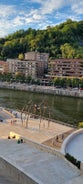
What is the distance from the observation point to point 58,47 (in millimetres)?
121875

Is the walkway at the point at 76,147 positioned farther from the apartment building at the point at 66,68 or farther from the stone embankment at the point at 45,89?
the apartment building at the point at 66,68

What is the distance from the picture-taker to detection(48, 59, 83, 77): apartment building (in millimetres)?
94250

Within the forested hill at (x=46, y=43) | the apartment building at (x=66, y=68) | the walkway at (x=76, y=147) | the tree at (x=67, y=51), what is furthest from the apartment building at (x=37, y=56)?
the walkway at (x=76, y=147)

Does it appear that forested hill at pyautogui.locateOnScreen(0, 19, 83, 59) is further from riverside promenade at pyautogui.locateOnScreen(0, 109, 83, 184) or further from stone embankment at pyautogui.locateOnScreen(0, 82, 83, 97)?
riverside promenade at pyautogui.locateOnScreen(0, 109, 83, 184)

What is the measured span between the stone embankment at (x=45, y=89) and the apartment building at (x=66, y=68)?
1470cm

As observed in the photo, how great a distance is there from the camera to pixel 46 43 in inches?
4943

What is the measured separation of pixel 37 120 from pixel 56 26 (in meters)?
121

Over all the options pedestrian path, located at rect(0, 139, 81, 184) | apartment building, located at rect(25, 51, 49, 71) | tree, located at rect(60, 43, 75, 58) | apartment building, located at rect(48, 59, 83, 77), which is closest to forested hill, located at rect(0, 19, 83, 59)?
tree, located at rect(60, 43, 75, 58)

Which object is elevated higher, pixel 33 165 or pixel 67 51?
pixel 67 51

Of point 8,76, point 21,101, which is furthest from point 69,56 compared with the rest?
point 21,101

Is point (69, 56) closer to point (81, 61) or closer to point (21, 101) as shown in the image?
point (81, 61)

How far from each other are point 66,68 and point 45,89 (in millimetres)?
19350

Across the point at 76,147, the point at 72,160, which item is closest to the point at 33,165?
the point at 72,160

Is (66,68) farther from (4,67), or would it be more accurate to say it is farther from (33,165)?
(33,165)
